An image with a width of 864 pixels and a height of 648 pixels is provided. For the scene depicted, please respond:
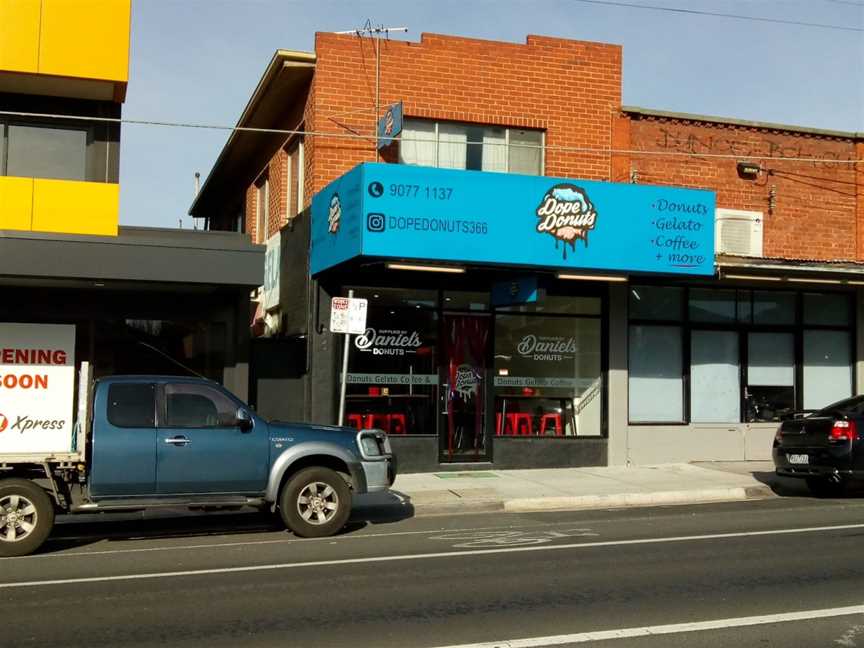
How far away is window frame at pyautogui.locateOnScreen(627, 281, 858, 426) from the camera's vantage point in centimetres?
1784

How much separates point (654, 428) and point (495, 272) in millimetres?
4427

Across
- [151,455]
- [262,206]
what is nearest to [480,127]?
[262,206]

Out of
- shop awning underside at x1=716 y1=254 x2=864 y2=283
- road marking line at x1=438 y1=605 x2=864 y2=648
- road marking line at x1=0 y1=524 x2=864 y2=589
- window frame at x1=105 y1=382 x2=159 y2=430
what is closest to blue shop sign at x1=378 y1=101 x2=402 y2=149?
shop awning underside at x1=716 y1=254 x2=864 y2=283

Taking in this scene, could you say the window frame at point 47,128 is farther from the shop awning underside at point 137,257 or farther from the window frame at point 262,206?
the window frame at point 262,206

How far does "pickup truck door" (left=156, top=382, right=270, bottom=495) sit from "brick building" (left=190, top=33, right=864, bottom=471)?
422cm

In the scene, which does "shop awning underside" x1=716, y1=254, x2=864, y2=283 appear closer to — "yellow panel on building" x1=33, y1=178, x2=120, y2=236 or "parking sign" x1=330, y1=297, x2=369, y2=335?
"parking sign" x1=330, y1=297, x2=369, y2=335

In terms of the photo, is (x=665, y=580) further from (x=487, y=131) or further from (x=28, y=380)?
(x=487, y=131)

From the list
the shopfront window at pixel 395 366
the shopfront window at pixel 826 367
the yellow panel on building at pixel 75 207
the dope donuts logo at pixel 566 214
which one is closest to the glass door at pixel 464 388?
the shopfront window at pixel 395 366

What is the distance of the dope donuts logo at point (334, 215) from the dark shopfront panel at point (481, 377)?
1.34 metres

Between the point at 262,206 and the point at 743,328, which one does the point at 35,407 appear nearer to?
the point at 262,206

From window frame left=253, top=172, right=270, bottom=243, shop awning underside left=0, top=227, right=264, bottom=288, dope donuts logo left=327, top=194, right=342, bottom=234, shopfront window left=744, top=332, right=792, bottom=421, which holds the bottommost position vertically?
shopfront window left=744, top=332, right=792, bottom=421

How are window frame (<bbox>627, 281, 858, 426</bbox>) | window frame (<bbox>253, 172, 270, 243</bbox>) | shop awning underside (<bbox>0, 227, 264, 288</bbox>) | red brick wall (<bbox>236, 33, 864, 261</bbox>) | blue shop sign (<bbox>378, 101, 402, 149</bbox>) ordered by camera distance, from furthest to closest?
window frame (<bbox>253, 172, 270, 243</bbox>)
window frame (<bbox>627, 281, 858, 426</bbox>)
red brick wall (<bbox>236, 33, 864, 261</bbox>)
blue shop sign (<bbox>378, 101, 402, 149</bbox>)
shop awning underside (<bbox>0, 227, 264, 288</bbox>)

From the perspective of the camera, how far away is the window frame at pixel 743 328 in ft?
58.5

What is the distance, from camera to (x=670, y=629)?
6.54 meters
